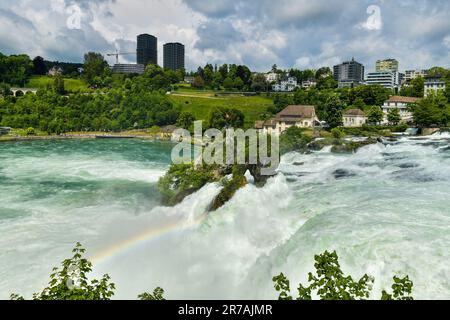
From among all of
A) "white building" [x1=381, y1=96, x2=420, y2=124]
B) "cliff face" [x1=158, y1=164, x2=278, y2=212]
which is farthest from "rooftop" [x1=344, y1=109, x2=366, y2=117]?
"cliff face" [x1=158, y1=164, x2=278, y2=212]

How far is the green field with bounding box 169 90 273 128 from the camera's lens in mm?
102938

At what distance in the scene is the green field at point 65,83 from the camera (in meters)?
141

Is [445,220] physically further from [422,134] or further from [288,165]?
[422,134]

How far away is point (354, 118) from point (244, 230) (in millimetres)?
61667

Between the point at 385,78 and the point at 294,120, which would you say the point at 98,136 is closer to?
the point at 294,120

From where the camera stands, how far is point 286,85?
166875 mm

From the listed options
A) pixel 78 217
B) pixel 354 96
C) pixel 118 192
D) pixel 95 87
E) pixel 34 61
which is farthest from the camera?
pixel 34 61

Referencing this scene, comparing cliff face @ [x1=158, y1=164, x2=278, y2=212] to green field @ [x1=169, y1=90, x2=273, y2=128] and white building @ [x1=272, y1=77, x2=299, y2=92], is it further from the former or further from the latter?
white building @ [x1=272, y1=77, x2=299, y2=92]

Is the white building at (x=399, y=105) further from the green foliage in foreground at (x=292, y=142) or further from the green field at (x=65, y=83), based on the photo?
the green field at (x=65, y=83)

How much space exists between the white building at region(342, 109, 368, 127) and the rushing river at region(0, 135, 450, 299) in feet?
127

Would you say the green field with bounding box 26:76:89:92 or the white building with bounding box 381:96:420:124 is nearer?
the white building with bounding box 381:96:420:124
